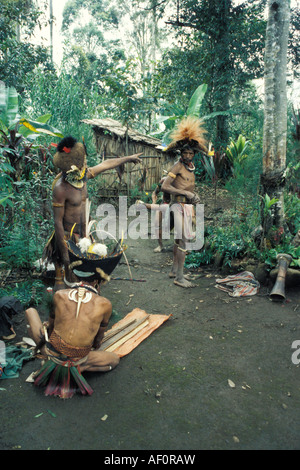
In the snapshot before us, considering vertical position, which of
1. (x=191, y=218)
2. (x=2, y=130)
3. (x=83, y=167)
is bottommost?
(x=191, y=218)

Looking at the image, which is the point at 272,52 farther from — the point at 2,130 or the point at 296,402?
the point at 296,402

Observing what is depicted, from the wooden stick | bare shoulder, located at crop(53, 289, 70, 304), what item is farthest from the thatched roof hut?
bare shoulder, located at crop(53, 289, 70, 304)

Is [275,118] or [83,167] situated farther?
[275,118]

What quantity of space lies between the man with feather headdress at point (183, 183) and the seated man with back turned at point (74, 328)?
7.81ft

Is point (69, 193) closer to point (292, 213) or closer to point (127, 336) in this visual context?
point (127, 336)

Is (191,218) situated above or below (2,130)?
below

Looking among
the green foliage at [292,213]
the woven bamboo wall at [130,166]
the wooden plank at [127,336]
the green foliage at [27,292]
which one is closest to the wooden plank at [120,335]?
the wooden plank at [127,336]

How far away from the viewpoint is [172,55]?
39.0ft

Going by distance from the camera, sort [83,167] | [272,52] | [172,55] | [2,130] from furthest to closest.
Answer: [172,55] < [272,52] < [2,130] < [83,167]

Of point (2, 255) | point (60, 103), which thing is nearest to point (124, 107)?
point (60, 103)

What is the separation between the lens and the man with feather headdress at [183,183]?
16.0 feet

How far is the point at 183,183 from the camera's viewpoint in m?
4.95

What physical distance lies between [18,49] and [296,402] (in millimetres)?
11312

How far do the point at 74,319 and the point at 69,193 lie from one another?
1.49 meters
